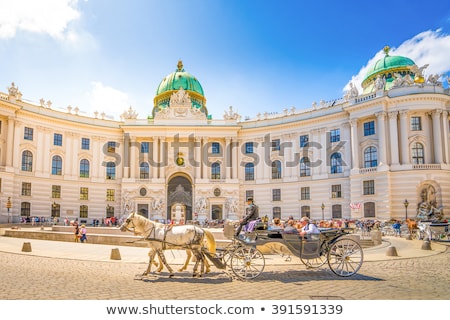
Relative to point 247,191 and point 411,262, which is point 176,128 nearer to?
point 247,191

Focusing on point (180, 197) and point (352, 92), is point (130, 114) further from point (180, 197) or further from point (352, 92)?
point (352, 92)

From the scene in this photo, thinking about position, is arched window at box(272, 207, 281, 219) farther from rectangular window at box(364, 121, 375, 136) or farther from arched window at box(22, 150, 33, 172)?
arched window at box(22, 150, 33, 172)

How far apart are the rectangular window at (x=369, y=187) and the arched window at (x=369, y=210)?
1381 mm

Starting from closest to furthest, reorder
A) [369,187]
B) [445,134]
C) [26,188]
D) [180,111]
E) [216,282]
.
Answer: [216,282], [445,134], [369,187], [26,188], [180,111]

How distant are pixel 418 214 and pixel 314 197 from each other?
13.9 metres

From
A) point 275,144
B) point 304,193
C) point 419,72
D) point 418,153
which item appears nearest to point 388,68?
point 419,72

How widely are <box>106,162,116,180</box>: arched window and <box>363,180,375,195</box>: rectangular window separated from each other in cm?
3590

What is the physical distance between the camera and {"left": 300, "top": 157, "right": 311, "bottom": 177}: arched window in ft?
168

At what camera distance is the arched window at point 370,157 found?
44.9 metres

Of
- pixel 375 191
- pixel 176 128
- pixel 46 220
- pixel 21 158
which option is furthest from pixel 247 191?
pixel 21 158

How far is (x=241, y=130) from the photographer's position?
56812mm

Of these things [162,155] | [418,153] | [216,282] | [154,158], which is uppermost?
[162,155]

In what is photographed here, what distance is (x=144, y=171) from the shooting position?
56.0m

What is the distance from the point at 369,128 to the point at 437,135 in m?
7.54
